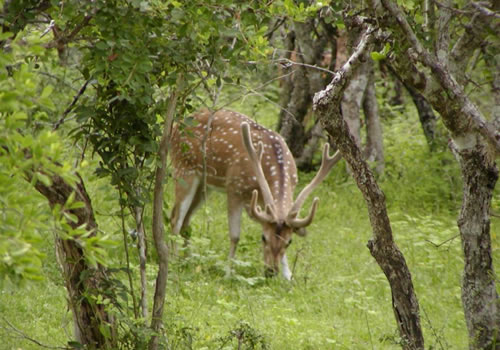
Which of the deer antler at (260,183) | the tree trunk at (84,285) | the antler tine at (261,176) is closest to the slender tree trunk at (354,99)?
the deer antler at (260,183)

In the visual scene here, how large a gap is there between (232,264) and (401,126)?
24.4 ft

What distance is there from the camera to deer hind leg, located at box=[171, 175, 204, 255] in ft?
31.9

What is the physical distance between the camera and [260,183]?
9523mm

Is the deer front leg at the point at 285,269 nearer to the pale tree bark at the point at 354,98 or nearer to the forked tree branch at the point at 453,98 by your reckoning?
the pale tree bark at the point at 354,98

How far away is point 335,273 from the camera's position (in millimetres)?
9352

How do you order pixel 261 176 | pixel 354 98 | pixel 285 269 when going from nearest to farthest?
pixel 285 269, pixel 261 176, pixel 354 98

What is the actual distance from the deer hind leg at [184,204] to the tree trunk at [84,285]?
15.2 ft

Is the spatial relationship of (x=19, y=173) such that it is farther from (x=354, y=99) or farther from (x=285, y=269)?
(x=354, y=99)

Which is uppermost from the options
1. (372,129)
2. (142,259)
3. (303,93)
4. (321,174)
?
(303,93)

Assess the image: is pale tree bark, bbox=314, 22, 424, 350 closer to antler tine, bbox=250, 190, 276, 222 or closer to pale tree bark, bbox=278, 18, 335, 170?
antler tine, bbox=250, 190, 276, 222

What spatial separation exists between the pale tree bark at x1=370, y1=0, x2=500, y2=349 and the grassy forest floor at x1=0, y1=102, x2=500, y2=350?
294 millimetres

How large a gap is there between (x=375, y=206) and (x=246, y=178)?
187 inches

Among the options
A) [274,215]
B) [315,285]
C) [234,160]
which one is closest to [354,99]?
[234,160]

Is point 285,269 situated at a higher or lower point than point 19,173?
lower
